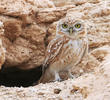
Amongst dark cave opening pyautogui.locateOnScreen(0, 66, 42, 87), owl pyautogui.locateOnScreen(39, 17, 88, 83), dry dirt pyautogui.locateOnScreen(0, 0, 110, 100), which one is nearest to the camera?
owl pyautogui.locateOnScreen(39, 17, 88, 83)

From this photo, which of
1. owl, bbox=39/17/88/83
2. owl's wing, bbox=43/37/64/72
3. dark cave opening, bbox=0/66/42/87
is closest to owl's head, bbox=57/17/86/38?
owl, bbox=39/17/88/83

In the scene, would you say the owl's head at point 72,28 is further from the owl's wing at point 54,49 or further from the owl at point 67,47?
the owl's wing at point 54,49

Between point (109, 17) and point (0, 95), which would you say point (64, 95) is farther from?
point (109, 17)

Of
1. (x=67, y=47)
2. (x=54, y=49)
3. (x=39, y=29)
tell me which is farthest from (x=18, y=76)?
(x=67, y=47)

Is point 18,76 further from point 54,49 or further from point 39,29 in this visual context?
point 54,49

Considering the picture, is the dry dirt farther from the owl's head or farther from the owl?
the owl's head

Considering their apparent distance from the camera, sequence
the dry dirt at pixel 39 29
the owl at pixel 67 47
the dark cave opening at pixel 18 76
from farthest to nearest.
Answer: the dark cave opening at pixel 18 76 < the dry dirt at pixel 39 29 < the owl at pixel 67 47

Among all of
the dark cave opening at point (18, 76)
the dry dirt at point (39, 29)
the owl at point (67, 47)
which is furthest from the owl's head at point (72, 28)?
the dark cave opening at point (18, 76)

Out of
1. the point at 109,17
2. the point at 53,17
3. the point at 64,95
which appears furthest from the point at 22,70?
the point at 64,95
